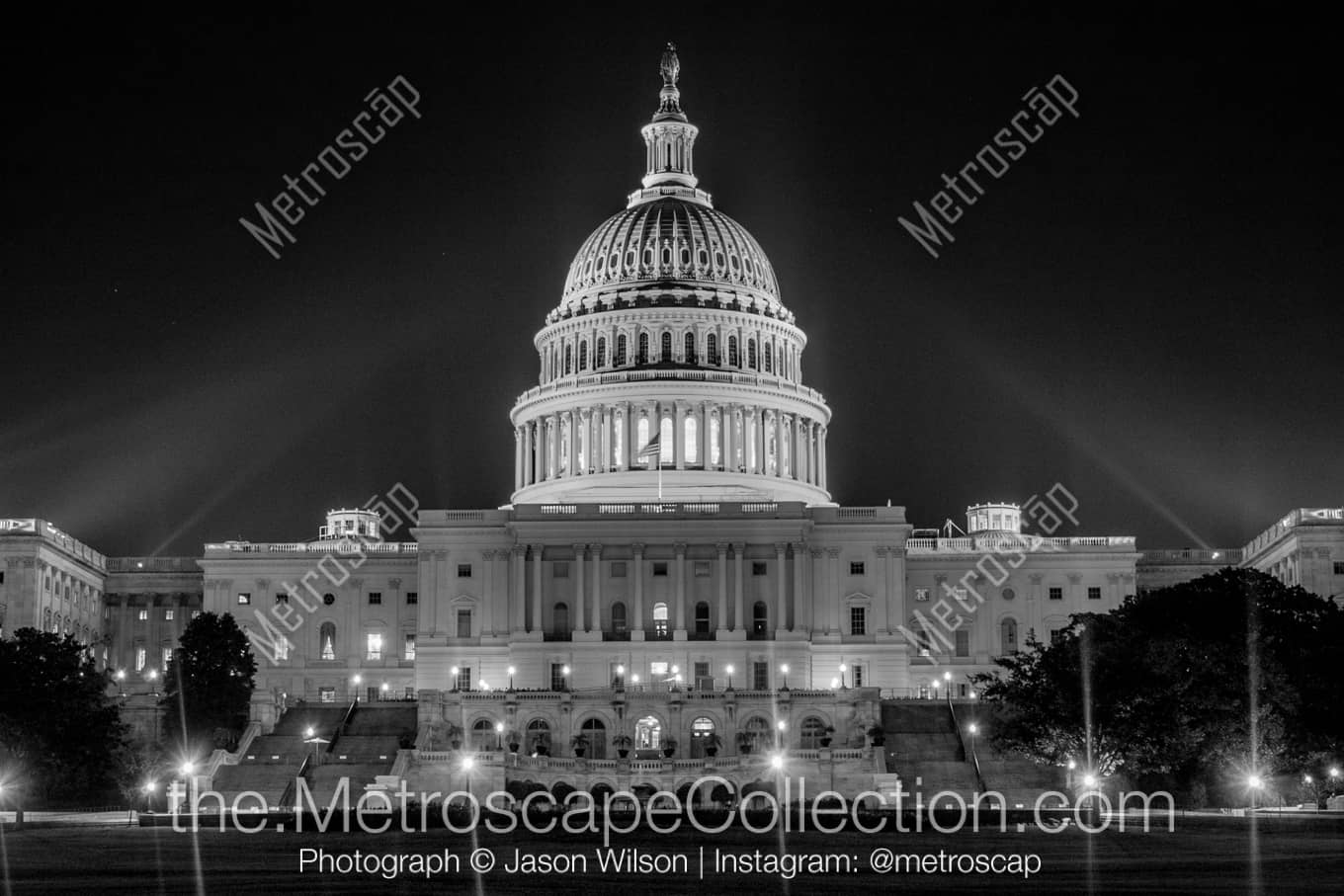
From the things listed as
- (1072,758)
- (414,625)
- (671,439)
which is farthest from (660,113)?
(1072,758)

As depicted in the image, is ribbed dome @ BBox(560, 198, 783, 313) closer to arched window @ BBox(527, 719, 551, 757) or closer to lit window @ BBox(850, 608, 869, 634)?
lit window @ BBox(850, 608, 869, 634)

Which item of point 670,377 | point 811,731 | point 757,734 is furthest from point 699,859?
point 670,377

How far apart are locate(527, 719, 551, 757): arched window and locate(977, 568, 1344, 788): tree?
2741 cm

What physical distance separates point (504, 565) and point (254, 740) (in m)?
35.8

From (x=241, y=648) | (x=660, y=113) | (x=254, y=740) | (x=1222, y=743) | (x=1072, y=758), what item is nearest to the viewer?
(x=1222, y=743)

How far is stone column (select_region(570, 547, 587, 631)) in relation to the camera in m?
144

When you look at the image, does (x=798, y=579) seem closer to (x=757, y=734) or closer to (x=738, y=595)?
(x=738, y=595)

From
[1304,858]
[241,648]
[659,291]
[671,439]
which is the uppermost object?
[659,291]

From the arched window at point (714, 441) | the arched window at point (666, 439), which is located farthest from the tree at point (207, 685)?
the arched window at point (714, 441)

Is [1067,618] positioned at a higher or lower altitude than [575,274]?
lower

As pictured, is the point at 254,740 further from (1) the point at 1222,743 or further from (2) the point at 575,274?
(2) the point at 575,274

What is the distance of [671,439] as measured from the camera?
166 metres

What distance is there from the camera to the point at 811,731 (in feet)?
402

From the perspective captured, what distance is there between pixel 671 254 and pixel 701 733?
2376 inches
